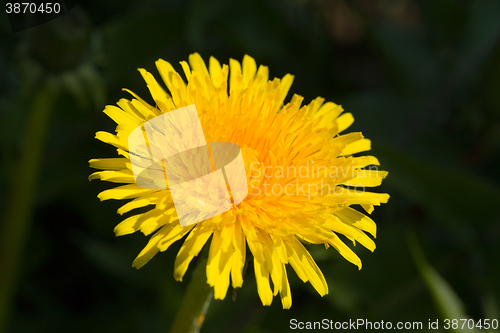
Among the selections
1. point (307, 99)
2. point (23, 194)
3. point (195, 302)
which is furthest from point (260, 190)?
point (307, 99)

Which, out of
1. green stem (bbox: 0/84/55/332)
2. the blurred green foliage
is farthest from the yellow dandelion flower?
green stem (bbox: 0/84/55/332)

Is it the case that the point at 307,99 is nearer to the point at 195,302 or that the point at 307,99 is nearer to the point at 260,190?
the point at 260,190

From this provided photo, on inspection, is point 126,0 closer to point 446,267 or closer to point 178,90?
point 178,90

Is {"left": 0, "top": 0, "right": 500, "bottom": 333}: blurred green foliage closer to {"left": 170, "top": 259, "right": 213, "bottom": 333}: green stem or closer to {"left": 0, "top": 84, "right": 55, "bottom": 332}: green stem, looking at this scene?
{"left": 0, "top": 84, "right": 55, "bottom": 332}: green stem

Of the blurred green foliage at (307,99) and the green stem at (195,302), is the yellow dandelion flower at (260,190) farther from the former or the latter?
the blurred green foliage at (307,99)

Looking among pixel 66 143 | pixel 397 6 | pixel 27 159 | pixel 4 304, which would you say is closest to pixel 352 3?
pixel 397 6
